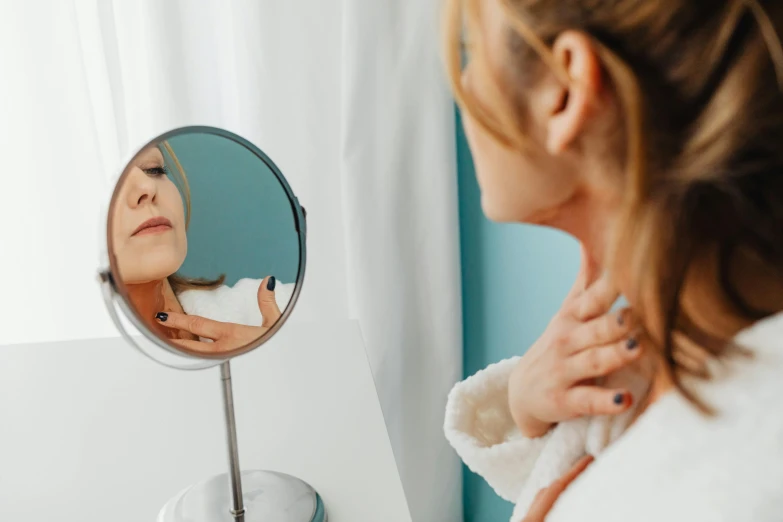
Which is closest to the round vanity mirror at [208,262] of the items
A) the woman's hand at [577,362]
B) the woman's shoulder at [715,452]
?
the woman's hand at [577,362]

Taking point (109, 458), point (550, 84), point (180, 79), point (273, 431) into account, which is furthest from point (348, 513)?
point (180, 79)

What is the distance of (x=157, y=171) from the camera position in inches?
20.9

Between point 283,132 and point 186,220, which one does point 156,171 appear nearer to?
point 186,220

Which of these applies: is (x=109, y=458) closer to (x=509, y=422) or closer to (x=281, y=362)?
(x=281, y=362)

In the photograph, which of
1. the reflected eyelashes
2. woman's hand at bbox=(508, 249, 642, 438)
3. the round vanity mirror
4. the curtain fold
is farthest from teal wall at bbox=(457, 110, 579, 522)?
the reflected eyelashes

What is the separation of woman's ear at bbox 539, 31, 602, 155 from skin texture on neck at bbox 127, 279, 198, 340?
0.31m

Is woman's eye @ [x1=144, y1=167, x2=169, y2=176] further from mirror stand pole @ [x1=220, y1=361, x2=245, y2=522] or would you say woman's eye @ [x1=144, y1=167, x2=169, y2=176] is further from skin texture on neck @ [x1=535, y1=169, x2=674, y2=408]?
skin texture on neck @ [x1=535, y1=169, x2=674, y2=408]

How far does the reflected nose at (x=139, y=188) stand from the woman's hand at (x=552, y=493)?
345 millimetres

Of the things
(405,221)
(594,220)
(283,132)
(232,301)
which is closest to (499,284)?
(405,221)

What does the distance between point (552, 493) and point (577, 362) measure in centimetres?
8

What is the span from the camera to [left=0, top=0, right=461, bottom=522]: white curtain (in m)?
0.97

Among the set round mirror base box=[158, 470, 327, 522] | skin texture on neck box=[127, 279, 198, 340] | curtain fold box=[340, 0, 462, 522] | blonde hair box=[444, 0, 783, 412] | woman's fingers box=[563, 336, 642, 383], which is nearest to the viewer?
blonde hair box=[444, 0, 783, 412]

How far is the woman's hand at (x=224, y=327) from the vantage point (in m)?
0.55

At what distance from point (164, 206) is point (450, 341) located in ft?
2.03
